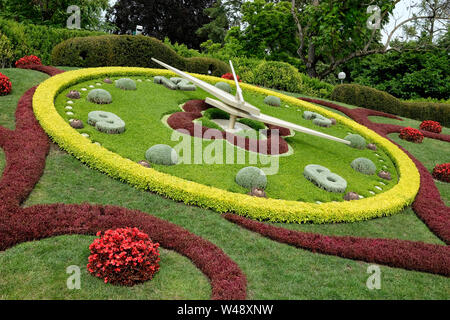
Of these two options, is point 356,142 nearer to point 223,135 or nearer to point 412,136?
point 412,136

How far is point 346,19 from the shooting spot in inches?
1119

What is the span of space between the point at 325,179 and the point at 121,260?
6.86 meters

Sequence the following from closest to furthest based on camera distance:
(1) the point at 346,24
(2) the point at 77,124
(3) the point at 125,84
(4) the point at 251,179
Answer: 1. (4) the point at 251,179
2. (2) the point at 77,124
3. (3) the point at 125,84
4. (1) the point at 346,24

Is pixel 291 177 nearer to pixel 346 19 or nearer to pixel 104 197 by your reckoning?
pixel 104 197

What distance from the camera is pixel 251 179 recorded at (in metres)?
9.01

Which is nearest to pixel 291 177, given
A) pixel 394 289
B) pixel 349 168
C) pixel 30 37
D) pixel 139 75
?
pixel 349 168

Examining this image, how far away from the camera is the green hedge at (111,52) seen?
18.6 meters

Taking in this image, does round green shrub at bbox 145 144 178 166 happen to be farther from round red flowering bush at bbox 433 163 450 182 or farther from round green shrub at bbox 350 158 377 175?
round red flowering bush at bbox 433 163 450 182

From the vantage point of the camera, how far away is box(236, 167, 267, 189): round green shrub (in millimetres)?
8977

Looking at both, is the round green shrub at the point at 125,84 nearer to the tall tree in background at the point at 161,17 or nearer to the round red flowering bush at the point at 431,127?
the round red flowering bush at the point at 431,127

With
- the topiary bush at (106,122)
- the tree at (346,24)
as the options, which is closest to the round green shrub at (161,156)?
the topiary bush at (106,122)

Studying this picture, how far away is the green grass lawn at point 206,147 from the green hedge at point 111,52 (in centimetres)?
384

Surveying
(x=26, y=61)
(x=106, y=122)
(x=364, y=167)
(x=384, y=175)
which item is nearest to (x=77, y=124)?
(x=106, y=122)

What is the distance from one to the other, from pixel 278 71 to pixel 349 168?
13.5m
